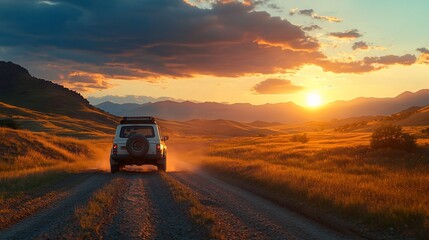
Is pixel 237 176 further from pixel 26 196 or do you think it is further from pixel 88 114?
pixel 88 114

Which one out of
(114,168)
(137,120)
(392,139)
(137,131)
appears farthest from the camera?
(392,139)

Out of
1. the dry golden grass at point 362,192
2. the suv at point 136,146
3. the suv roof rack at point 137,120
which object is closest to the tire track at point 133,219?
the dry golden grass at point 362,192

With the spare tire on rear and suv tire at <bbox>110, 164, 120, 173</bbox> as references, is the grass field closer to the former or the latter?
suv tire at <bbox>110, 164, 120, 173</bbox>

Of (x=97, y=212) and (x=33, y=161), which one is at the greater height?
(x=97, y=212)

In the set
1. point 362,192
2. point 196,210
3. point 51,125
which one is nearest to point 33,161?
point 196,210

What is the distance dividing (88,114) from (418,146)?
160m

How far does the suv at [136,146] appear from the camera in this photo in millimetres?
21891

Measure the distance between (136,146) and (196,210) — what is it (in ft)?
37.2

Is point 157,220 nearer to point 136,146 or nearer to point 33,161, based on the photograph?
point 136,146

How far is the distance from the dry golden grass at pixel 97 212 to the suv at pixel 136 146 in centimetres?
686

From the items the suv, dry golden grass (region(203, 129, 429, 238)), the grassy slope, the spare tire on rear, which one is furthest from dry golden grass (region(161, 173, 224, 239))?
the grassy slope

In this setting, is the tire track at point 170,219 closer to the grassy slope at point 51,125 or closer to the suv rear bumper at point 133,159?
the suv rear bumper at point 133,159

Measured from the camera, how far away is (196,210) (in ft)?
36.6

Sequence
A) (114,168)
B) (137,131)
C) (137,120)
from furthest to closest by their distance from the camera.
Result: (137,120)
(137,131)
(114,168)
